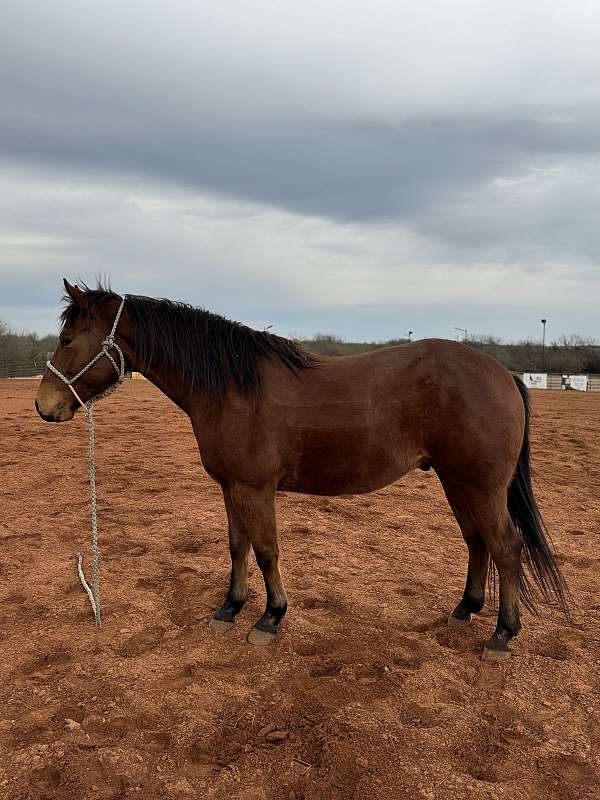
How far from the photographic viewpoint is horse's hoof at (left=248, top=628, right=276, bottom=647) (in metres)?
3.34

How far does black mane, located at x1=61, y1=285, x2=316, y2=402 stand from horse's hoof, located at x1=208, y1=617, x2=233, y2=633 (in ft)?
4.98

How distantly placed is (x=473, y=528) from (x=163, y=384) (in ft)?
7.80

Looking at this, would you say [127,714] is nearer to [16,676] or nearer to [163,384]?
[16,676]

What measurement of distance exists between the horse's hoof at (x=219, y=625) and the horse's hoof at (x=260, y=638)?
216 millimetres

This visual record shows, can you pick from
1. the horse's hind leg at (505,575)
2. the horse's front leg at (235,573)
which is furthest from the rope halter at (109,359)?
the horse's hind leg at (505,575)

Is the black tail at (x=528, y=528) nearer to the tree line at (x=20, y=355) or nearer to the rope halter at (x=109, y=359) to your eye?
the rope halter at (x=109, y=359)

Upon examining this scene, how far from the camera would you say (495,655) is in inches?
126

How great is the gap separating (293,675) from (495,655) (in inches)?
49.3

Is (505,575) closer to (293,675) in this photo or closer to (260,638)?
(293,675)

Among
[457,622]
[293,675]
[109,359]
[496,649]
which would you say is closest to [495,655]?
[496,649]

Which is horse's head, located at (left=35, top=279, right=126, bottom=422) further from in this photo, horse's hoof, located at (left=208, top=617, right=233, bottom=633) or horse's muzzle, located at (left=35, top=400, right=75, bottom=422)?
horse's hoof, located at (left=208, top=617, right=233, bottom=633)

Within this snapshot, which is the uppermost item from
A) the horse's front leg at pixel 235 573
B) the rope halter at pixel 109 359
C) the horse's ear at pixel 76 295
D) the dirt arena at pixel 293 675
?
the horse's ear at pixel 76 295

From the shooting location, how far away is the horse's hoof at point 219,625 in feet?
11.5

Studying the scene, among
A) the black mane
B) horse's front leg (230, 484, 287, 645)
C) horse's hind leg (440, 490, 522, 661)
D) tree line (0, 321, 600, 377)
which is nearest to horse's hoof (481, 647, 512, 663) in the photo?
horse's hind leg (440, 490, 522, 661)
